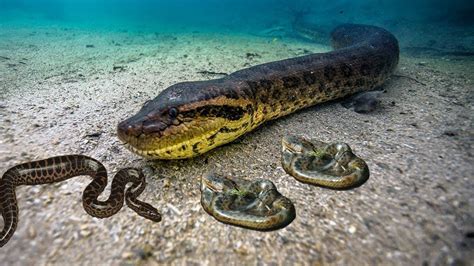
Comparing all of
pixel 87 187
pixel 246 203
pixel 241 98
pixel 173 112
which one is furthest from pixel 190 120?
pixel 87 187

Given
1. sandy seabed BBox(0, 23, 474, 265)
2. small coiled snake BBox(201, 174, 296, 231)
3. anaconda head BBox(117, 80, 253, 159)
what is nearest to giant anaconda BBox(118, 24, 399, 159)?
anaconda head BBox(117, 80, 253, 159)

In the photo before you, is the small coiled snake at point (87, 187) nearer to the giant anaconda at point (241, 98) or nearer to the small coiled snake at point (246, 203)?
the giant anaconda at point (241, 98)

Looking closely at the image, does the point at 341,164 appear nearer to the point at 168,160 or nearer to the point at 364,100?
the point at 168,160

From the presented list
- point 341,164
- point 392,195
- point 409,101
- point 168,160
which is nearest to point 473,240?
point 392,195

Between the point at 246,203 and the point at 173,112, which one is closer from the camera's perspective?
the point at 246,203

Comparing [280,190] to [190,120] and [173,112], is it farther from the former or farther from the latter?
[173,112]

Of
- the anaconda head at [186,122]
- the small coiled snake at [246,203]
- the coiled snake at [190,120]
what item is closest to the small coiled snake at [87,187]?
the coiled snake at [190,120]

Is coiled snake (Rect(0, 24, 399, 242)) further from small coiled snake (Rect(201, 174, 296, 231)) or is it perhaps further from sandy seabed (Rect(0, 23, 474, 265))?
small coiled snake (Rect(201, 174, 296, 231))
